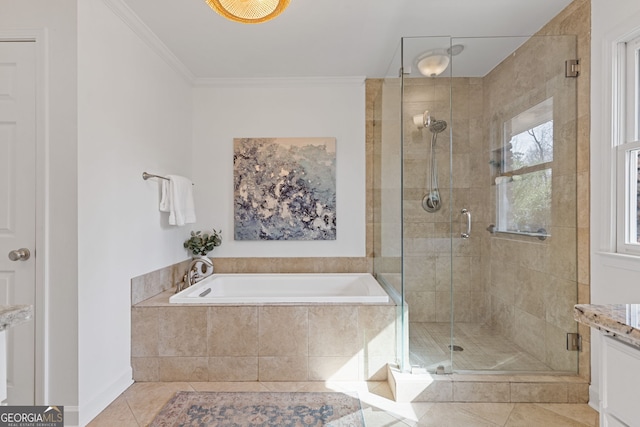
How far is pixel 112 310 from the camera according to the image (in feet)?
6.70

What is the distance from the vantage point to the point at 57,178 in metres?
1.75

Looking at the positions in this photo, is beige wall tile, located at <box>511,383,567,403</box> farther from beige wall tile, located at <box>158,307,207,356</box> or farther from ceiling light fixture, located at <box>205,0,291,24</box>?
ceiling light fixture, located at <box>205,0,291,24</box>

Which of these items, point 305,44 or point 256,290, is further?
point 256,290

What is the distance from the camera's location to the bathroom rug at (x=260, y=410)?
1829 mm

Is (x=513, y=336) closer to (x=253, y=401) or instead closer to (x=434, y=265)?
(x=434, y=265)

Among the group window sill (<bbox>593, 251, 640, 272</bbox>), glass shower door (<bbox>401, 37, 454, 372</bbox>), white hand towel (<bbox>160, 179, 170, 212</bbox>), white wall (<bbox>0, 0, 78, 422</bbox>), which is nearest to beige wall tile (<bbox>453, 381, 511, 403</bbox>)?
glass shower door (<bbox>401, 37, 454, 372</bbox>)

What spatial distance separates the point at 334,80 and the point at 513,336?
2.65 metres

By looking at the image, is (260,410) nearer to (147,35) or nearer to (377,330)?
(377,330)

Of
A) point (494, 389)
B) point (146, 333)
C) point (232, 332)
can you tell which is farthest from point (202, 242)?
point (494, 389)

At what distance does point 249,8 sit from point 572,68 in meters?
2.03

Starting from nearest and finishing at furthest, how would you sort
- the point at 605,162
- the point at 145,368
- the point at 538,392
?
the point at 605,162, the point at 538,392, the point at 145,368

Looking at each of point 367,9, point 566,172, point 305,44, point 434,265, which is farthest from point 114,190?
point 566,172

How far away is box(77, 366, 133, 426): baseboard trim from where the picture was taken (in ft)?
5.86

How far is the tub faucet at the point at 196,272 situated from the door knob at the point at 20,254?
1101 mm
